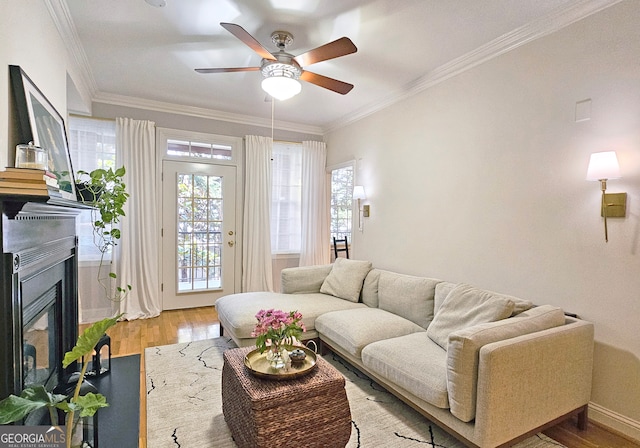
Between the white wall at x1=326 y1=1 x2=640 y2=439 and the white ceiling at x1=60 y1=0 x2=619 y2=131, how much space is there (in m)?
0.19

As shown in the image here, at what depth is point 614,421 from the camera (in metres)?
2.13

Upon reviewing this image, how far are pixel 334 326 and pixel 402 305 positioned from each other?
704 millimetres

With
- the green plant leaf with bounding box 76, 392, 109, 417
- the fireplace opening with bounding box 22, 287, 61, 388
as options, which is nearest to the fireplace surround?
the fireplace opening with bounding box 22, 287, 61, 388

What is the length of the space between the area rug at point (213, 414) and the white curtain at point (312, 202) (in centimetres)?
248

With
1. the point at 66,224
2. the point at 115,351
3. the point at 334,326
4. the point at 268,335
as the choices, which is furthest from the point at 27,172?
the point at 115,351

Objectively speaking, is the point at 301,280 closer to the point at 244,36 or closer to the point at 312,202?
the point at 312,202

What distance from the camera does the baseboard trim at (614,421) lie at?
6.71 feet

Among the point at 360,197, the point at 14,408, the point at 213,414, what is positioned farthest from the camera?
the point at 360,197

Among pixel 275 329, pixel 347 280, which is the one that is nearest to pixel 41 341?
pixel 275 329

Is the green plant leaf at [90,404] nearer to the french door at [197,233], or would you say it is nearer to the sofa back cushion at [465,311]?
the sofa back cushion at [465,311]

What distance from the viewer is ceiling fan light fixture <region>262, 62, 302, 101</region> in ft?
8.58

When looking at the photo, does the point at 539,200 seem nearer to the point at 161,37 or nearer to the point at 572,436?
the point at 572,436

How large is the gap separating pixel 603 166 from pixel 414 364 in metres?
1.70

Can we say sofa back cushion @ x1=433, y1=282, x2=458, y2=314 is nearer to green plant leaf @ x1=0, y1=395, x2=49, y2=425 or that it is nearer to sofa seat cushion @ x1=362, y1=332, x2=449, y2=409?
sofa seat cushion @ x1=362, y1=332, x2=449, y2=409
